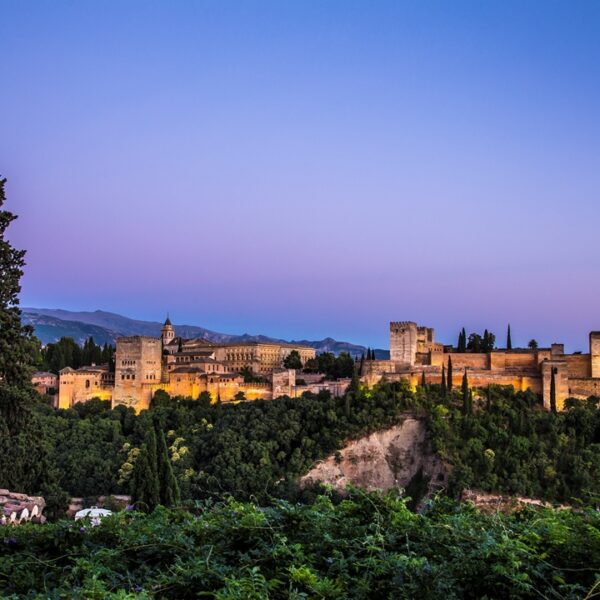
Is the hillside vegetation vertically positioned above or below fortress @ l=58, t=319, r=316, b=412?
below

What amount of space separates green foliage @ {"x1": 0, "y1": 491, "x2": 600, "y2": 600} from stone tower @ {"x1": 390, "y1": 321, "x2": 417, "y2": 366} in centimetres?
4023

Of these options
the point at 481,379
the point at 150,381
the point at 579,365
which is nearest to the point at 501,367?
the point at 481,379

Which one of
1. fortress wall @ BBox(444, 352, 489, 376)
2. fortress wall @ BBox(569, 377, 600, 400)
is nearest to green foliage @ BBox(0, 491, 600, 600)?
fortress wall @ BBox(569, 377, 600, 400)

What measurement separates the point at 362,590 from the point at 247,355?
185 ft

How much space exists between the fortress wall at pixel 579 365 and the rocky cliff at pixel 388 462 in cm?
953

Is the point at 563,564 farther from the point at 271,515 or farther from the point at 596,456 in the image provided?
the point at 596,456

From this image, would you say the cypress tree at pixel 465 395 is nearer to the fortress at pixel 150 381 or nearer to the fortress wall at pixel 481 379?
the fortress wall at pixel 481 379

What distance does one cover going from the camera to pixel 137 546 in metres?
5.42

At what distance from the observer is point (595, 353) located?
1628 inches

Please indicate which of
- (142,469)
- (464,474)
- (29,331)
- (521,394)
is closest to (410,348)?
(521,394)

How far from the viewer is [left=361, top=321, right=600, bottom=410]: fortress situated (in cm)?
4050

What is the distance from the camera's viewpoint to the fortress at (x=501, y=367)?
40500mm

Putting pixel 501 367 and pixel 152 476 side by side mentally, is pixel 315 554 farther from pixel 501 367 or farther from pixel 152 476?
pixel 501 367

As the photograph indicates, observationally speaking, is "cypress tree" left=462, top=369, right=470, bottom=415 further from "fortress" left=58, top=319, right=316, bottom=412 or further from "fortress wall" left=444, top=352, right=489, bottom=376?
"fortress" left=58, top=319, right=316, bottom=412
